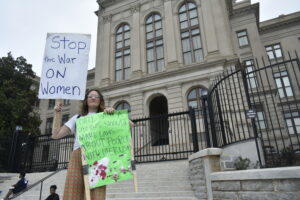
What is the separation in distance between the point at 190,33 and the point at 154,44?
135 inches

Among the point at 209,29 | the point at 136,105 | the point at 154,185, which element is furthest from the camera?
the point at 136,105

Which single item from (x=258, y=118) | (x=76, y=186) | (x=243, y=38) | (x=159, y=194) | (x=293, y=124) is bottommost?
(x=159, y=194)

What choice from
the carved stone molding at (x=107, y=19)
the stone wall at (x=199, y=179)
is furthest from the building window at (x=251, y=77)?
the carved stone molding at (x=107, y=19)

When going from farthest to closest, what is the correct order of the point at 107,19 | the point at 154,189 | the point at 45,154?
the point at 107,19 < the point at 45,154 < the point at 154,189

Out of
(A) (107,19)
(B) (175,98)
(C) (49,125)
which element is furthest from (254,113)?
A: (C) (49,125)

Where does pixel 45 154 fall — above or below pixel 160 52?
below

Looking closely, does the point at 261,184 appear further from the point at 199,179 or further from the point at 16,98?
the point at 16,98

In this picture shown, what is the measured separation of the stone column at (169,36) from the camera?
63.9ft

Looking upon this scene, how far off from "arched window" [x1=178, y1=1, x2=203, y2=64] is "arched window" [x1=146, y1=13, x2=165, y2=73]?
80.7 inches

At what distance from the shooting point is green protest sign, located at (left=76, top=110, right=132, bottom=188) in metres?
2.56

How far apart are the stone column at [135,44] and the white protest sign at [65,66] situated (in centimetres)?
1635

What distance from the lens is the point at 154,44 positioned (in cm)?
2114

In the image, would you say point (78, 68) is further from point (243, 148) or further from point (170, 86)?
point (170, 86)

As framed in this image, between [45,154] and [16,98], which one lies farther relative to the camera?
[16,98]
